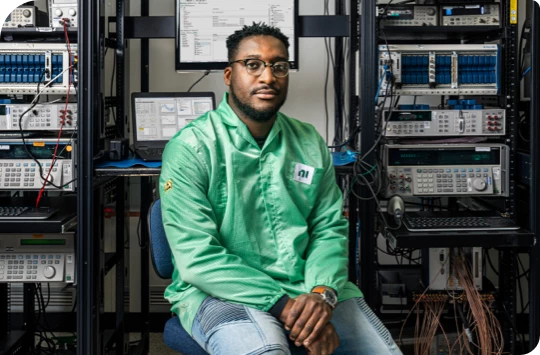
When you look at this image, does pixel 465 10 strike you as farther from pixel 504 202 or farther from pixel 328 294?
pixel 328 294

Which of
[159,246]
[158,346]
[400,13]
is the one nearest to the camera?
[159,246]

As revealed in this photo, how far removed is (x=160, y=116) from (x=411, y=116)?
1088 mm

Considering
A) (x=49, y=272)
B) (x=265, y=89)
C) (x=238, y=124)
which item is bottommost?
(x=49, y=272)

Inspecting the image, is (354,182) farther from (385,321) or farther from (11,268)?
(11,268)

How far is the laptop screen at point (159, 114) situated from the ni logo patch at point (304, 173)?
1024 millimetres

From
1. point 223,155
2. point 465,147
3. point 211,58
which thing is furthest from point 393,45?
point 223,155

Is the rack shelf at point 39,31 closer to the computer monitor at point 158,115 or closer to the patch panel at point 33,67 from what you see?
the patch panel at point 33,67

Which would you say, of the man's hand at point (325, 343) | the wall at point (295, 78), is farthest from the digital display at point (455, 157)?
the man's hand at point (325, 343)

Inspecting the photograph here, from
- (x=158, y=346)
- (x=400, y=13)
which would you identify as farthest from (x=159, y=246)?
(x=400, y=13)

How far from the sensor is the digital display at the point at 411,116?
Answer: 2.90m

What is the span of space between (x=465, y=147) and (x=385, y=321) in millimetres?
915

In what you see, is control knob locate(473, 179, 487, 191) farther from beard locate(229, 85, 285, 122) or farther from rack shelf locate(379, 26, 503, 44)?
beard locate(229, 85, 285, 122)

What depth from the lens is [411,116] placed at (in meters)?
2.91

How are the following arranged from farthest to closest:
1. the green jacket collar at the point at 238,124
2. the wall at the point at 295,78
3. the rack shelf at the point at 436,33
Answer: the wall at the point at 295,78, the rack shelf at the point at 436,33, the green jacket collar at the point at 238,124
